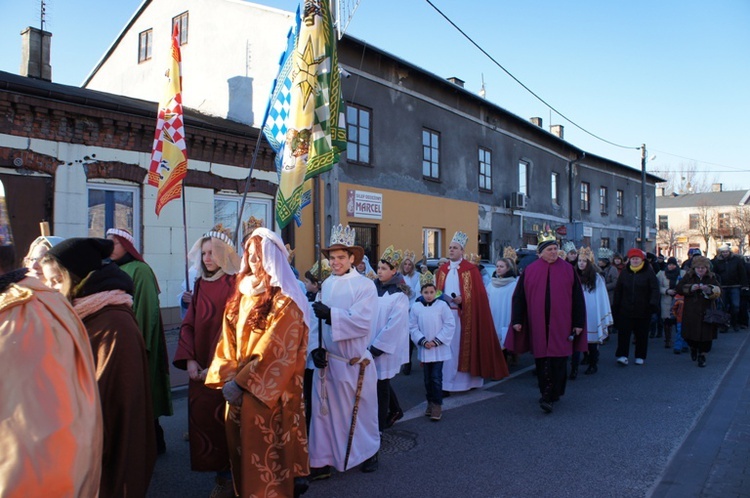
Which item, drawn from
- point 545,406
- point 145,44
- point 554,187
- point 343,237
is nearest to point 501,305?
point 545,406

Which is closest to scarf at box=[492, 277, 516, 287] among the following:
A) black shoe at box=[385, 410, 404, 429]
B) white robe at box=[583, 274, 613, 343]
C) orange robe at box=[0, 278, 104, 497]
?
white robe at box=[583, 274, 613, 343]

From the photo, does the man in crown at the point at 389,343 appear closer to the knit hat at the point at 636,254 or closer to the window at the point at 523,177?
the knit hat at the point at 636,254

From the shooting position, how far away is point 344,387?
15.2 ft

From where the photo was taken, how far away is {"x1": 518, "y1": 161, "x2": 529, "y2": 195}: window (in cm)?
2491

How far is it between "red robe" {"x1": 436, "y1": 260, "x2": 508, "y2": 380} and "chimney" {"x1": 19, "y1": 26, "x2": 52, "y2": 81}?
1110 centimetres

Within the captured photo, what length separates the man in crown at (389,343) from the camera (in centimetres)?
527

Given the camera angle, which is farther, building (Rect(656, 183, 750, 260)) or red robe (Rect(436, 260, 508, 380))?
building (Rect(656, 183, 750, 260))

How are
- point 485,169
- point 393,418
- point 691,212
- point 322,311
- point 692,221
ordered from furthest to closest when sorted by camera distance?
point 691,212
point 692,221
point 485,169
point 393,418
point 322,311

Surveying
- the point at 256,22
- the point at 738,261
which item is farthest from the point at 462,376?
the point at 256,22

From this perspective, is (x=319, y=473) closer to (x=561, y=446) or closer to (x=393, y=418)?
(x=393, y=418)

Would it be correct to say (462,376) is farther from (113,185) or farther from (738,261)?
(738,261)

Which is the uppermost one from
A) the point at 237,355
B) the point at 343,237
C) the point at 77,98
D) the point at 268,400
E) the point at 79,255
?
the point at 77,98

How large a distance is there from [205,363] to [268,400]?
1.10 m

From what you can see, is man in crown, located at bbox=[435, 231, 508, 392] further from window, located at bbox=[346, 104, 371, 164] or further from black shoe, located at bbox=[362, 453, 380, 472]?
window, located at bbox=[346, 104, 371, 164]
